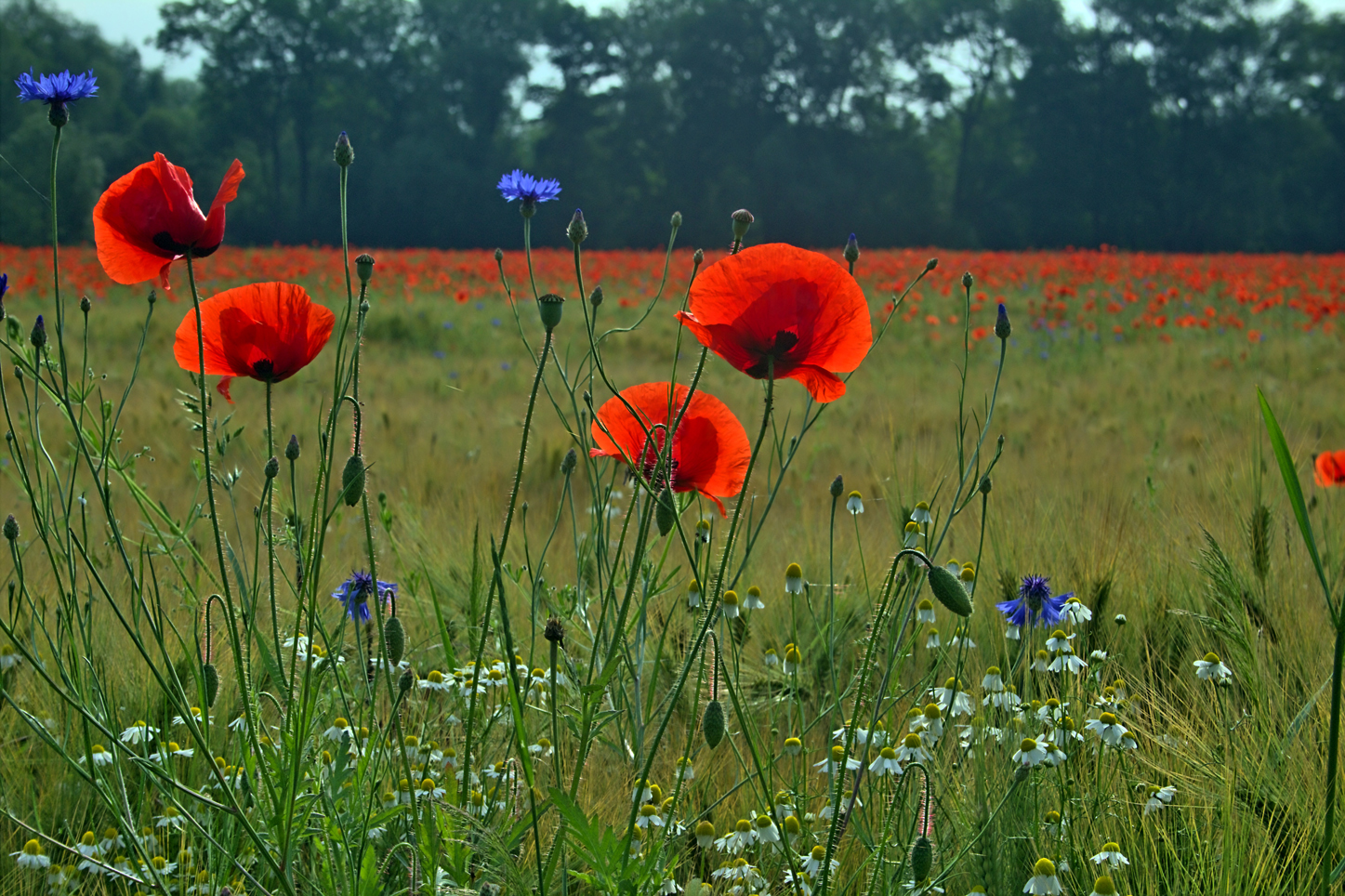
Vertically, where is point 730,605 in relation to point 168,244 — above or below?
below

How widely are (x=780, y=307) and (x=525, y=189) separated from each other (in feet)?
0.89

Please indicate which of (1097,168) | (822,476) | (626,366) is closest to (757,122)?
(1097,168)

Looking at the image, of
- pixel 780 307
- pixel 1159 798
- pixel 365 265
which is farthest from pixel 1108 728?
pixel 365 265

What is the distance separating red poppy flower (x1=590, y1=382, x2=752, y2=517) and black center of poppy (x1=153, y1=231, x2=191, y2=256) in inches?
15.7

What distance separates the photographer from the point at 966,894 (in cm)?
102

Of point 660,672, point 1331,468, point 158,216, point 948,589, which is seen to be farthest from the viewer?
point 1331,468

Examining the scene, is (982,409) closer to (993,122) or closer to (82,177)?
(82,177)

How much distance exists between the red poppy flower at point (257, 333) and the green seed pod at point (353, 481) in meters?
0.17

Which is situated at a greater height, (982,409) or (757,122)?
(757,122)

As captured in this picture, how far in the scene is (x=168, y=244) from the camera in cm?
91

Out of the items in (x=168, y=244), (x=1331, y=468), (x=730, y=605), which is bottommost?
(x=730, y=605)

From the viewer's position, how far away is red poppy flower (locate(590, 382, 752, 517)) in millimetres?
948

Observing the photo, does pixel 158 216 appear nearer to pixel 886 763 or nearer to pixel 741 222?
pixel 741 222

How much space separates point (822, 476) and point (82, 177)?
1700 centimetres
